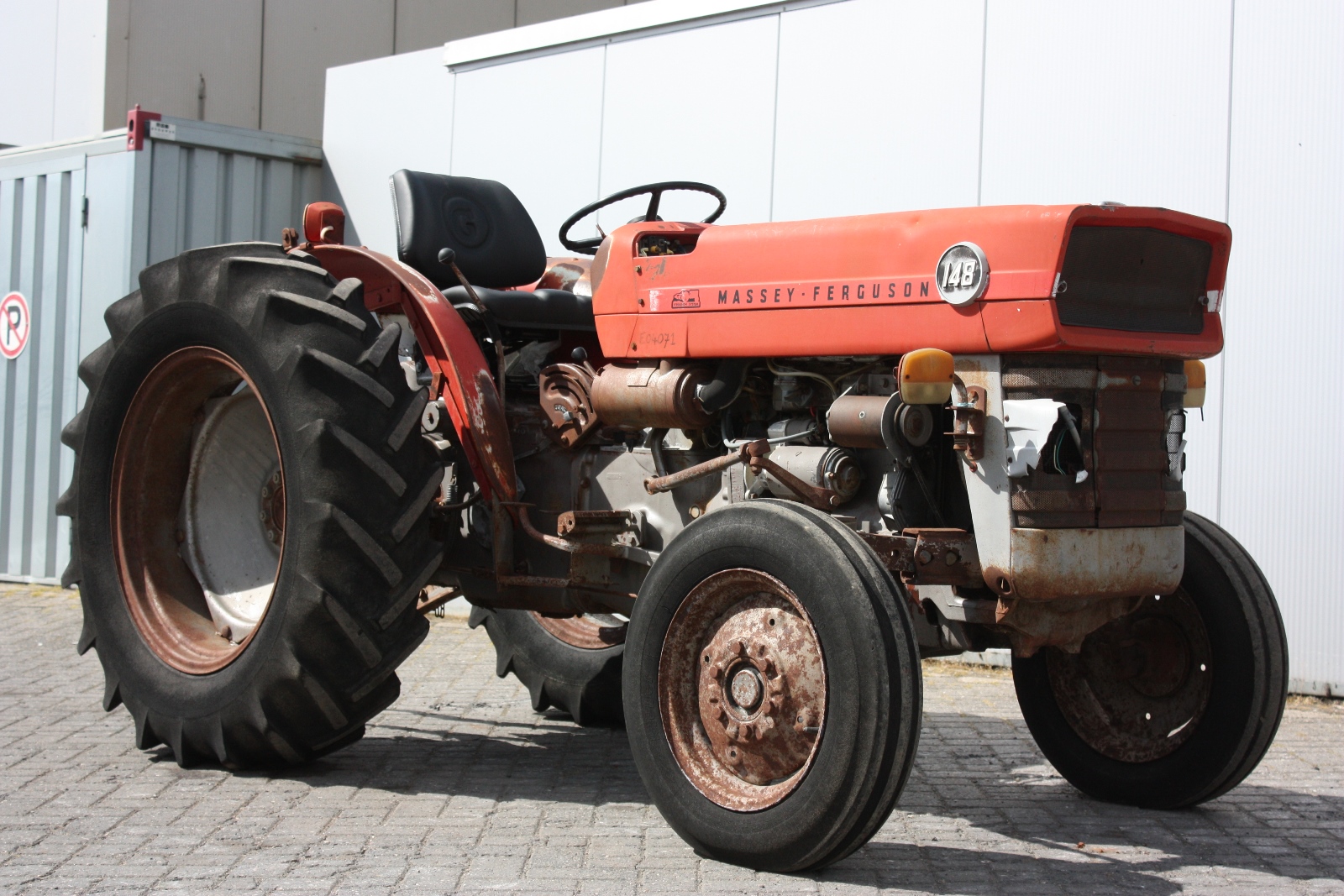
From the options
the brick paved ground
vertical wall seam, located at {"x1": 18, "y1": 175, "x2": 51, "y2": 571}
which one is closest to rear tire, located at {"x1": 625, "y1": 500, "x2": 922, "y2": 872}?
the brick paved ground

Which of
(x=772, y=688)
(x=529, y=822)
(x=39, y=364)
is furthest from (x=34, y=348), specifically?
(x=772, y=688)

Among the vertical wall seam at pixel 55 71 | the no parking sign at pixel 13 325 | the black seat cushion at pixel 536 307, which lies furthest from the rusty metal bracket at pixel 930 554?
the vertical wall seam at pixel 55 71

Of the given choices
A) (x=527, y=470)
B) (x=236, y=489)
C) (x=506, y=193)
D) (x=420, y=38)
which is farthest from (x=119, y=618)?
(x=420, y=38)

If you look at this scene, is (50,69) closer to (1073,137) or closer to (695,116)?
(695,116)

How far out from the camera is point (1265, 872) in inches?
149

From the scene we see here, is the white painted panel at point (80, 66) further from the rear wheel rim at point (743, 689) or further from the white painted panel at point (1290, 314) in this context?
the rear wheel rim at point (743, 689)

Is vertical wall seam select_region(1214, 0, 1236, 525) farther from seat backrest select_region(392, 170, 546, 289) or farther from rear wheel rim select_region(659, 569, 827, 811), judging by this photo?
rear wheel rim select_region(659, 569, 827, 811)

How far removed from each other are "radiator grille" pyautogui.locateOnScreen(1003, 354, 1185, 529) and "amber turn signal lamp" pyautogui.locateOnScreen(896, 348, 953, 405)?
0.53 ft

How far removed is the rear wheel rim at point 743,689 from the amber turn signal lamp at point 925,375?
60 centimetres

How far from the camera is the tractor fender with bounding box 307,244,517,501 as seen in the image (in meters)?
4.68

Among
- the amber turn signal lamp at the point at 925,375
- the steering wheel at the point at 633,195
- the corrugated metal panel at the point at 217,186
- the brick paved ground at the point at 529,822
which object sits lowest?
the brick paved ground at the point at 529,822

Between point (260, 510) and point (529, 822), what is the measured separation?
5.61ft

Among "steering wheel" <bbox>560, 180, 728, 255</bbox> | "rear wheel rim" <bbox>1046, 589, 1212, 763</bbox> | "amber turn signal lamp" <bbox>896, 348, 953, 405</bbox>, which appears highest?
"steering wheel" <bbox>560, 180, 728, 255</bbox>

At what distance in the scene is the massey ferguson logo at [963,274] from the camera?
372 centimetres
